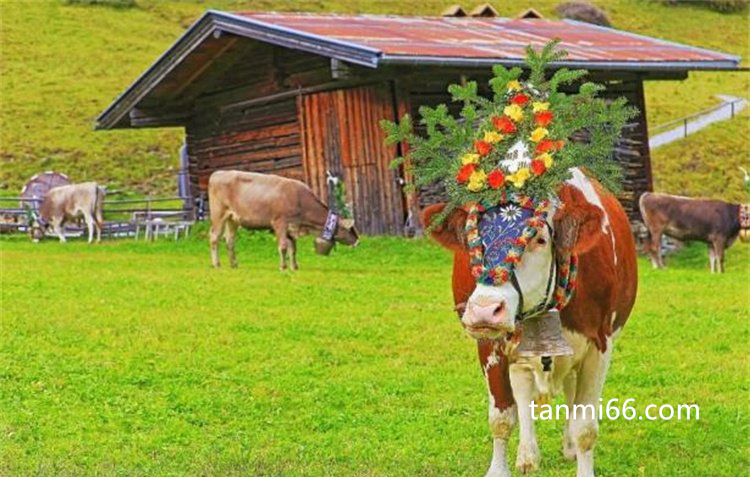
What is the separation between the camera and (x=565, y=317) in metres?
6.46

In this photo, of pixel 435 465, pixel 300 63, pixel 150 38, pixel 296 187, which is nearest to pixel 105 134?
pixel 150 38

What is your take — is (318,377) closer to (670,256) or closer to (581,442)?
(581,442)

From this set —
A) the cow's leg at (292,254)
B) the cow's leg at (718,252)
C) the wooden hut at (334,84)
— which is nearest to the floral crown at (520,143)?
the cow's leg at (292,254)

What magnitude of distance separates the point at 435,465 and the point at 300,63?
646 inches

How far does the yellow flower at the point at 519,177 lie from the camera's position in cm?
607

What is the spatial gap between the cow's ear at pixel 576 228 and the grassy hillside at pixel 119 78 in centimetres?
3017

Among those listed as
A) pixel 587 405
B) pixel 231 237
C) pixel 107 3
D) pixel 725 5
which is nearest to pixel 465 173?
pixel 587 405

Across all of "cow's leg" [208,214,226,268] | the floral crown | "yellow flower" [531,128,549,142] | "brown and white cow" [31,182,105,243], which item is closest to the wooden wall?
"brown and white cow" [31,182,105,243]

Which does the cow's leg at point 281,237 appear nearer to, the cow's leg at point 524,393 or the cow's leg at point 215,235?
the cow's leg at point 215,235

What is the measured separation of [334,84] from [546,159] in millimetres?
16687

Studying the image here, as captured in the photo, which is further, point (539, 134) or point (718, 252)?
point (718, 252)

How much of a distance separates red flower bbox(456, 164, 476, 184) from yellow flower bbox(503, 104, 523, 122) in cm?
31

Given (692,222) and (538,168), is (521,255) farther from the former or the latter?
(692,222)

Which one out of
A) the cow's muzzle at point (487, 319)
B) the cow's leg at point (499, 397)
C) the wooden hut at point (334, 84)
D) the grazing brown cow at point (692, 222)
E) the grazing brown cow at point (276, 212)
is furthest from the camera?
the grazing brown cow at point (692, 222)
